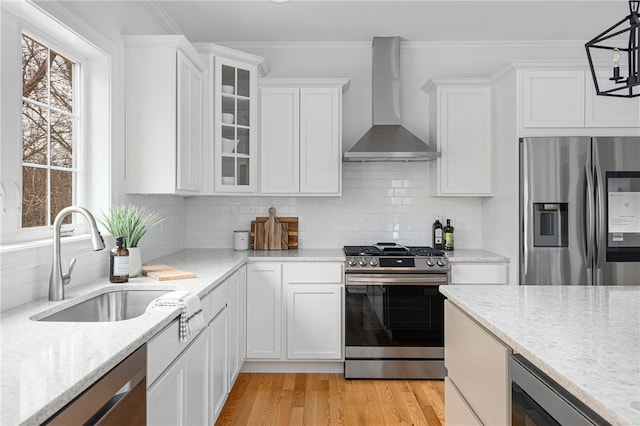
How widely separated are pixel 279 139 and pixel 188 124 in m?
0.88

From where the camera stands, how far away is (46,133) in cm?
226

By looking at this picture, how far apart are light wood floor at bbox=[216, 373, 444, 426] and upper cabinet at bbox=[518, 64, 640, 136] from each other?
2.05m

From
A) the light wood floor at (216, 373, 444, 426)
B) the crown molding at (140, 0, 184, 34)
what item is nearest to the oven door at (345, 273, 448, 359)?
the light wood floor at (216, 373, 444, 426)

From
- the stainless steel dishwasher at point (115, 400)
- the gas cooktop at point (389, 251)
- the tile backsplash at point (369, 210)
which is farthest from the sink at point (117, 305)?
the tile backsplash at point (369, 210)

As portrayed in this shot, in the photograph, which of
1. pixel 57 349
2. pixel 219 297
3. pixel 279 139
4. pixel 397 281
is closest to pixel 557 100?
pixel 397 281

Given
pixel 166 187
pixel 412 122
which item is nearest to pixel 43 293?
pixel 166 187

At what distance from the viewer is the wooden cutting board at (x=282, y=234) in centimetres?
401

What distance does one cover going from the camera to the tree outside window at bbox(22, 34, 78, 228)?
209cm

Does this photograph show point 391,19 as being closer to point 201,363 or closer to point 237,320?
point 237,320

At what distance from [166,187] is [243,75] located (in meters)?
1.30

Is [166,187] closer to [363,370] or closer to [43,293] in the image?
[43,293]

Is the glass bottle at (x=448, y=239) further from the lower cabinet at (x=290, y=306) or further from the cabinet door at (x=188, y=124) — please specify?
the cabinet door at (x=188, y=124)

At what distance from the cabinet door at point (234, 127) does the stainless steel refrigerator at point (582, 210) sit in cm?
211

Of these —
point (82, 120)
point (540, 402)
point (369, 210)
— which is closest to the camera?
point (540, 402)
